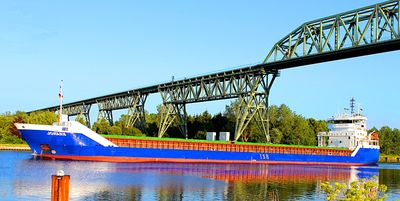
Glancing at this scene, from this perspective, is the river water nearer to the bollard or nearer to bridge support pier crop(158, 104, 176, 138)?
the bollard

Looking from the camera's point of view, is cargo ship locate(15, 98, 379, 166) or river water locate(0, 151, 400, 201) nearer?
river water locate(0, 151, 400, 201)

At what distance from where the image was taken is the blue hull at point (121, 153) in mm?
49219

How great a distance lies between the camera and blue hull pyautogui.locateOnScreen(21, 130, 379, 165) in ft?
161

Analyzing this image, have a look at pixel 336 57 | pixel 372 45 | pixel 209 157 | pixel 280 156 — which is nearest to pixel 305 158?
pixel 280 156

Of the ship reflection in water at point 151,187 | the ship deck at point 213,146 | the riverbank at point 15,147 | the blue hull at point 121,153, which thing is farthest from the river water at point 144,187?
the riverbank at point 15,147

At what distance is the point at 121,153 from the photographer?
5200 centimetres

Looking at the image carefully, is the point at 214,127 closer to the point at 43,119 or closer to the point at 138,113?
the point at 138,113

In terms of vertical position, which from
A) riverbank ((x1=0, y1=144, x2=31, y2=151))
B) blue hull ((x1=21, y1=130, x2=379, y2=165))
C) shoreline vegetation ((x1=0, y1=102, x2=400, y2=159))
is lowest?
riverbank ((x1=0, y1=144, x2=31, y2=151))

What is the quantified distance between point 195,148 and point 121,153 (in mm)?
11420

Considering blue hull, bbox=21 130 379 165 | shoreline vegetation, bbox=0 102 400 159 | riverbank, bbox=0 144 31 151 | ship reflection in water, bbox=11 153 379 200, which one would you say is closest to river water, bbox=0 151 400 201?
ship reflection in water, bbox=11 153 379 200

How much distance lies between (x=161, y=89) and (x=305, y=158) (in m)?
25.0

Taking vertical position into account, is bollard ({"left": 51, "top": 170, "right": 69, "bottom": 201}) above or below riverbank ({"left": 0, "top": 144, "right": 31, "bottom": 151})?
above

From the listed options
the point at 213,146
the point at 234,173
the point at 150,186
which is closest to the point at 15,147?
the point at 213,146

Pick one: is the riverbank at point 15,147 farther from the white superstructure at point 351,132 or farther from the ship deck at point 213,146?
the white superstructure at point 351,132
